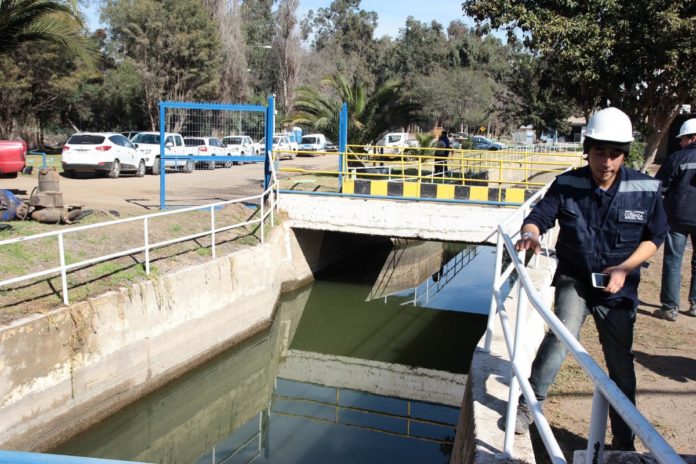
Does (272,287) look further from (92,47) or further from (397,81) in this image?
(397,81)

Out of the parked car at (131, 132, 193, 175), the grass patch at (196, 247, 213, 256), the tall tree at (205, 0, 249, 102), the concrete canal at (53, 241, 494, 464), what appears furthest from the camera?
the tall tree at (205, 0, 249, 102)

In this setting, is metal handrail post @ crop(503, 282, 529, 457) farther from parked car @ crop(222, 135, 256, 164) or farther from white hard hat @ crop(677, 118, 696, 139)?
parked car @ crop(222, 135, 256, 164)

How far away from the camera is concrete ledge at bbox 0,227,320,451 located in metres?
6.64

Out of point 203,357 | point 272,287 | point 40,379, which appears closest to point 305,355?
point 272,287

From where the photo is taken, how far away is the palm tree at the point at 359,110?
20422 mm

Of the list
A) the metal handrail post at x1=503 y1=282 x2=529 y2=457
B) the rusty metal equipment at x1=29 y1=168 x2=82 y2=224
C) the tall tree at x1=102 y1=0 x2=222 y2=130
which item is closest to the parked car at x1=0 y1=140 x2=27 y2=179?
the rusty metal equipment at x1=29 y1=168 x2=82 y2=224

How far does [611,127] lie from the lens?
3.23 metres

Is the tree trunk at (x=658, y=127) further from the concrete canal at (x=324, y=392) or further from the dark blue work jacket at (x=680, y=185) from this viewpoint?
the dark blue work jacket at (x=680, y=185)

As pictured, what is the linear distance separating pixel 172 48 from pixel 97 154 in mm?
18029

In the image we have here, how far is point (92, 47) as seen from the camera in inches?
456

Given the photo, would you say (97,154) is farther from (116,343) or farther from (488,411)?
(488,411)

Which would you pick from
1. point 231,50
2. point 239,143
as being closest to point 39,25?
point 239,143

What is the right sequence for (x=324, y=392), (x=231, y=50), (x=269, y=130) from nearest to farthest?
(x=324, y=392) < (x=269, y=130) < (x=231, y=50)

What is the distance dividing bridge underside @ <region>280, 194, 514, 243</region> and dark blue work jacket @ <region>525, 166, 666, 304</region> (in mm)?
9368
